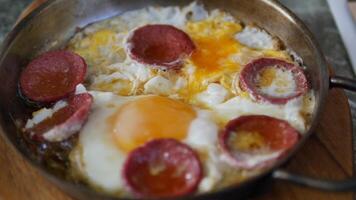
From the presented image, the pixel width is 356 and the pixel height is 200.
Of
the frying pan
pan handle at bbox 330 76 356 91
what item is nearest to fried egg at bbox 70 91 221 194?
the frying pan

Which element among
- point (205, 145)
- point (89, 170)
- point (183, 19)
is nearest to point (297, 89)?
point (205, 145)

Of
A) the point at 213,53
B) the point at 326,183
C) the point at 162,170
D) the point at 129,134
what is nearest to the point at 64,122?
the point at 129,134

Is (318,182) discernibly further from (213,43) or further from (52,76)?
(52,76)

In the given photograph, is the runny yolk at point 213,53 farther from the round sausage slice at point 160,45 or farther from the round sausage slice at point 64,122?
the round sausage slice at point 64,122

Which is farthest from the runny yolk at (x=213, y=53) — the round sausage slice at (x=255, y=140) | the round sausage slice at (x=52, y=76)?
the round sausage slice at (x=52, y=76)

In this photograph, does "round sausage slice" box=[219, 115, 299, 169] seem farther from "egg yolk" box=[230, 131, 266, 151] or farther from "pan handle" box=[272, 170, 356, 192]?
"pan handle" box=[272, 170, 356, 192]

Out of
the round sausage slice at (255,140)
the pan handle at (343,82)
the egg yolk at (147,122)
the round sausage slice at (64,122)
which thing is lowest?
the round sausage slice at (255,140)
